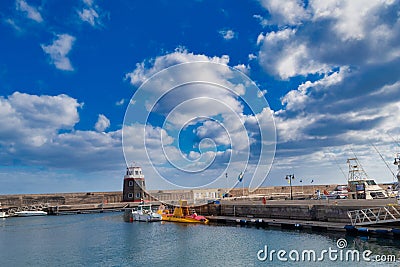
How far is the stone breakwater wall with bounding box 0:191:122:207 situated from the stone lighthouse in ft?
41.4

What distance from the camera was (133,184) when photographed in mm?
96250

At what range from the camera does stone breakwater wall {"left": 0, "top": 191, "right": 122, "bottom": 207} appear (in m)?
95.1

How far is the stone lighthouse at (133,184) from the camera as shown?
96188 mm

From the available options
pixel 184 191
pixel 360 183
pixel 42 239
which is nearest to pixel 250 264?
pixel 42 239

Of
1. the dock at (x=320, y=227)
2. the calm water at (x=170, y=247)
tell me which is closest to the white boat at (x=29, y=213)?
the calm water at (x=170, y=247)

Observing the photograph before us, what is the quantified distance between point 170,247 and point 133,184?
63.4 meters

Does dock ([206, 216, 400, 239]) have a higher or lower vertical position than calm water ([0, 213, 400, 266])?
higher

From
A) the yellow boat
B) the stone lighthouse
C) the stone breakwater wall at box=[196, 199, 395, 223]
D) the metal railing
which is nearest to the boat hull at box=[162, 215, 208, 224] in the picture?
the yellow boat

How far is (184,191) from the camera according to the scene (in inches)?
3757

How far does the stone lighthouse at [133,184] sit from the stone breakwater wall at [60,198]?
12.6 metres

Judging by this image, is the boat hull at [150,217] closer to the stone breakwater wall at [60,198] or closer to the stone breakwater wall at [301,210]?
the stone breakwater wall at [301,210]

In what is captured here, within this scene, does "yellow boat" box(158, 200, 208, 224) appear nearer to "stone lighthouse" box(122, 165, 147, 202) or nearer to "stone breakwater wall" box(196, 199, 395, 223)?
"stone breakwater wall" box(196, 199, 395, 223)

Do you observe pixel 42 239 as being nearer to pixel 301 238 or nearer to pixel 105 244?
pixel 105 244

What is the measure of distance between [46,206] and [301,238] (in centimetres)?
7803
